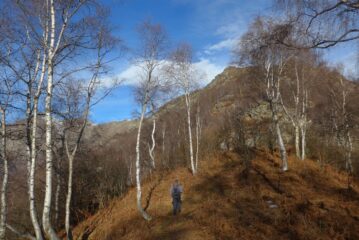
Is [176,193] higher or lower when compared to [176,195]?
higher

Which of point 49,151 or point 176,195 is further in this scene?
point 176,195

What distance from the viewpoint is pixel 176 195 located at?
14602mm

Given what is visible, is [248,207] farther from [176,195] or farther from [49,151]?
[49,151]

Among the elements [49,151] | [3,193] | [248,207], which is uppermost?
[49,151]

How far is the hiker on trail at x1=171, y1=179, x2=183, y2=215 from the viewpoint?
14.4m

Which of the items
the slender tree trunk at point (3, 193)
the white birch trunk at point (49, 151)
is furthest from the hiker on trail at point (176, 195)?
the slender tree trunk at point (3, 193)

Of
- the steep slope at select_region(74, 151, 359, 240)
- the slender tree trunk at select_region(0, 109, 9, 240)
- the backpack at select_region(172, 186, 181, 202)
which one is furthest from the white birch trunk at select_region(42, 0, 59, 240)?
the backpack at select_region(172, 186, 181, 202)

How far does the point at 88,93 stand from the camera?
1569 centimetres

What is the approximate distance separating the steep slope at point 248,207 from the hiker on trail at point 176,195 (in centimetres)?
36

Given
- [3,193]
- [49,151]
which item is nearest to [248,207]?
[49,151]

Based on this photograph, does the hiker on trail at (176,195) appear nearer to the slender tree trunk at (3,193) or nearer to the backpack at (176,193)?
the backpack at (176,193)

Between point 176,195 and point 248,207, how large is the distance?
347cm

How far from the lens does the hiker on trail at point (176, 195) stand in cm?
1443

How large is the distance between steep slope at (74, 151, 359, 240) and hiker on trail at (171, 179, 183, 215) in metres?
0.36
